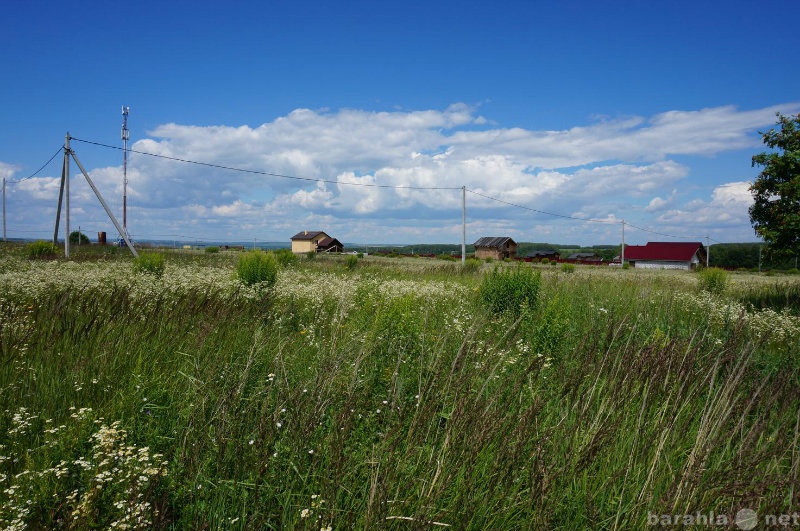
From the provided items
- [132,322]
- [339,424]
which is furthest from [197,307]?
[339,424]

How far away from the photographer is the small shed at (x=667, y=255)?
68.4 meters

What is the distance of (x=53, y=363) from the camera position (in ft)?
11.6

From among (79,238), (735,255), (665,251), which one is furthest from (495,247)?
(79,238)

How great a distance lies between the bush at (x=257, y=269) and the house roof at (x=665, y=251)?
74.5 metres

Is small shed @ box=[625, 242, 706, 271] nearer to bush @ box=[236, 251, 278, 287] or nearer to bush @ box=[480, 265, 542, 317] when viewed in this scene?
bush @ box=[480, 265, 542, 317]

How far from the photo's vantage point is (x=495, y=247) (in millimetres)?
79125

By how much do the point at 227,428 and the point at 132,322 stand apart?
3.23 meters

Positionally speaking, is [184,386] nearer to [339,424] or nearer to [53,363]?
[53,363]

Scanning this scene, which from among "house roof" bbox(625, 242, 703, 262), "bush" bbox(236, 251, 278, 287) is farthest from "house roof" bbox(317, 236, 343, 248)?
"bush" bbox(236, 251, 278, 287)

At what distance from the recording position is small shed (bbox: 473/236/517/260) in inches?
3091

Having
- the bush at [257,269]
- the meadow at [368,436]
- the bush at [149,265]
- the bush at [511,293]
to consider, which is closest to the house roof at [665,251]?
the bush at [511,293]

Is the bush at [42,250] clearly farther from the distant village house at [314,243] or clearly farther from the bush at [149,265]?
the distant village house at [314,243]

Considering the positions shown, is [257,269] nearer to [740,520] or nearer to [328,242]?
[740,520]

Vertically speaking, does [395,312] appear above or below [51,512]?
above
